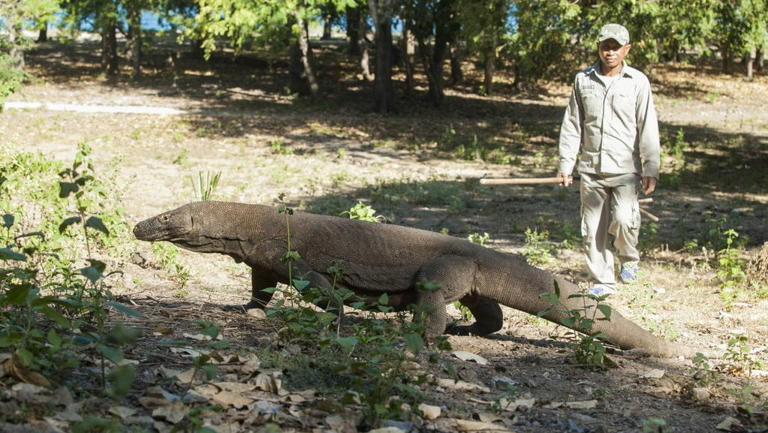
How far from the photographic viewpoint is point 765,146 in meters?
16.4

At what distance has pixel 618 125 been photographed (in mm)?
6160

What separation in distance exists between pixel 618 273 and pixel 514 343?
8.23 ft

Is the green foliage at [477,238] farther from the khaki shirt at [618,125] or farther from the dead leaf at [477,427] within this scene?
the dead leaf at [477,427]

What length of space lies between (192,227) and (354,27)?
23.3 m

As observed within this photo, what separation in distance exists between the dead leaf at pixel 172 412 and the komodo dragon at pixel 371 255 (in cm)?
176

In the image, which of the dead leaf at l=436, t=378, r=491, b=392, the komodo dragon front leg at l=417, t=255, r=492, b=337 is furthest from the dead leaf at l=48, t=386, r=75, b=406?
the komodo dragon front leg at l=417, t=255, r=492, b=337

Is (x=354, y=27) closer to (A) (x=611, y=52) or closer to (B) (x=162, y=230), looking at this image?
(A) (x=611, y=52)

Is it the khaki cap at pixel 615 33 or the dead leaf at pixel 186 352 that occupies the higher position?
the khaki cap at pixel 615 33

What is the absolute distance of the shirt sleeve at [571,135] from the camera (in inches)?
248

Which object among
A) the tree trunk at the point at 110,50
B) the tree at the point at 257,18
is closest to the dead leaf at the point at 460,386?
the tree at the point at 257,18

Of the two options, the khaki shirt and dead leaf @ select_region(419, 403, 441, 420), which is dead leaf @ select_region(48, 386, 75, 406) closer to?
dead leaf @ select_region(419, 403, 441, 420)

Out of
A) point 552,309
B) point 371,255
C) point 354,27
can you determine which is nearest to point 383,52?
point 354,27

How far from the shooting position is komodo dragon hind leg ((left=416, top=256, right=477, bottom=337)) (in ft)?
14.9

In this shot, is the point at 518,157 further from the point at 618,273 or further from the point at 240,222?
the point at 240,222
